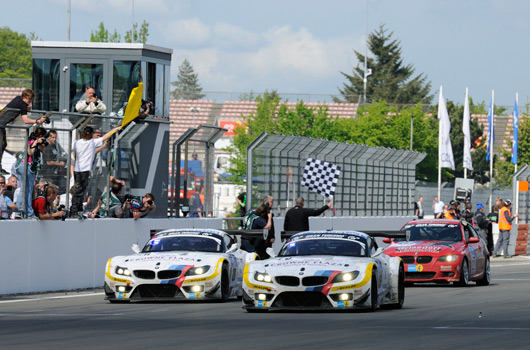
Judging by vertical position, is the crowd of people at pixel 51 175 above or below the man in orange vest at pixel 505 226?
above

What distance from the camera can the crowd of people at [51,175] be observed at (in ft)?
63.1

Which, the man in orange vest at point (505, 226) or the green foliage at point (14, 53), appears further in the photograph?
the green foliage at point (14, 53)

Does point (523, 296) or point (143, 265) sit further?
point (523, 296)

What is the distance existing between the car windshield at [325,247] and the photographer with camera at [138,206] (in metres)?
6.32

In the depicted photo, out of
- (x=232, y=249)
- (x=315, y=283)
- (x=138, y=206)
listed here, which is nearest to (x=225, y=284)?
(x=232, y=249)

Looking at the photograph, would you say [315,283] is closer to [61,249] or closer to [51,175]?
[61,249]

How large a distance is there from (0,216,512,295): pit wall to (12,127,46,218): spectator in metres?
0.38

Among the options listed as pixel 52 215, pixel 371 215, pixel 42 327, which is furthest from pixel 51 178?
pixel 371 215

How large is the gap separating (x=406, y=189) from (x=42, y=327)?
27041mm

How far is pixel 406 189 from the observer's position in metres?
39.5

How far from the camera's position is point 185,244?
18.9 meters

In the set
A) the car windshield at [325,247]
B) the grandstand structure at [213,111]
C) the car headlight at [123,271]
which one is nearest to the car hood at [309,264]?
the car windshield at [325,247]

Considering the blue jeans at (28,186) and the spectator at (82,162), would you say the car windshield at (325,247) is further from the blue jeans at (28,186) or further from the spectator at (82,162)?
→ the spectator at (82,162)

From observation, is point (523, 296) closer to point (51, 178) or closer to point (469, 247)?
point (469, 247)
